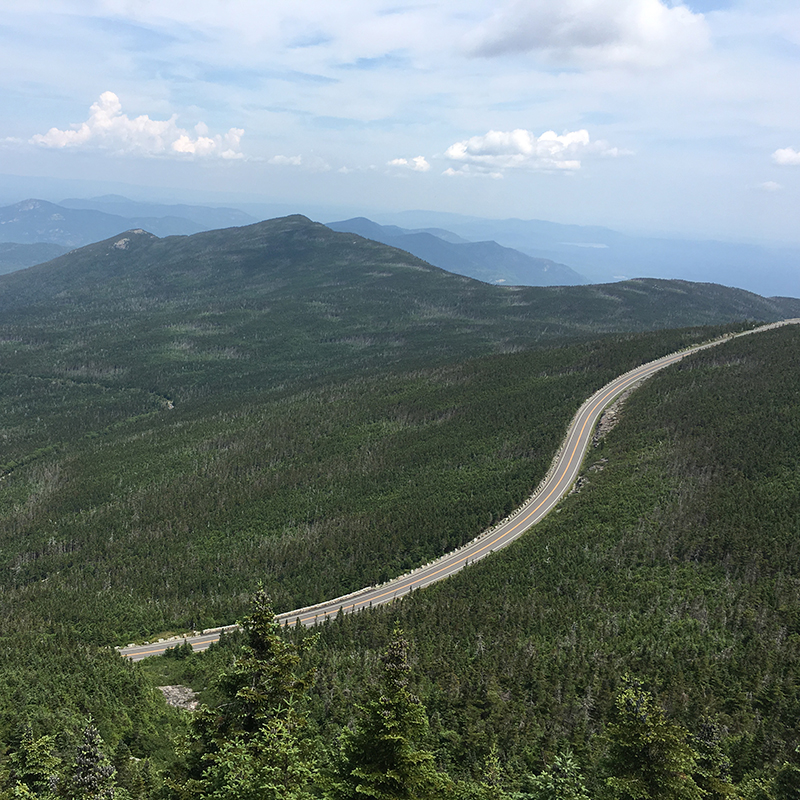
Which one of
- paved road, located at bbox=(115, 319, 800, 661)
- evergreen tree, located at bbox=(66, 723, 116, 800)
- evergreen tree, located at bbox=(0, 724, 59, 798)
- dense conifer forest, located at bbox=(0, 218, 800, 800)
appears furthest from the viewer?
Answer: paved road, located at bbox=(115, 319, 800, 661)

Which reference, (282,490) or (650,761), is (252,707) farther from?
(282,490)

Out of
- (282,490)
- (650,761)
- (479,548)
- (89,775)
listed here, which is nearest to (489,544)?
(479,548)

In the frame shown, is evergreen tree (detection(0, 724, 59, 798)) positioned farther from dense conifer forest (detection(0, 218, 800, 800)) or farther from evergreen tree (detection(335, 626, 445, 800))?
evergreen tree (detection(335, 626, 445, 800))

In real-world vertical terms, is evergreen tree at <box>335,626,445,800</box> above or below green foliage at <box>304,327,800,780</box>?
above

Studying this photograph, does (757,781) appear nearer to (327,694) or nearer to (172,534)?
(327,694)

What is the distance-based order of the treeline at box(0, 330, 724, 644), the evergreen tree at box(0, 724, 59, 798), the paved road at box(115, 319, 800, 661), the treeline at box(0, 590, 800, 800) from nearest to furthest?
the treeline at box(0, 590, 800, 800)
the evergreen tree at box(0, 724, 59, 798)
the paved road at box(115, 319, 800, 661)
the treeline at box(0, 330, 724, 644)

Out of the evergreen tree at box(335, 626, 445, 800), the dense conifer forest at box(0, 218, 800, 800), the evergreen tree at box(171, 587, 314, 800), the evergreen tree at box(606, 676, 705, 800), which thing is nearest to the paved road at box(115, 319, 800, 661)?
the dense conifer forest at box(0, 218, 800, 800)
